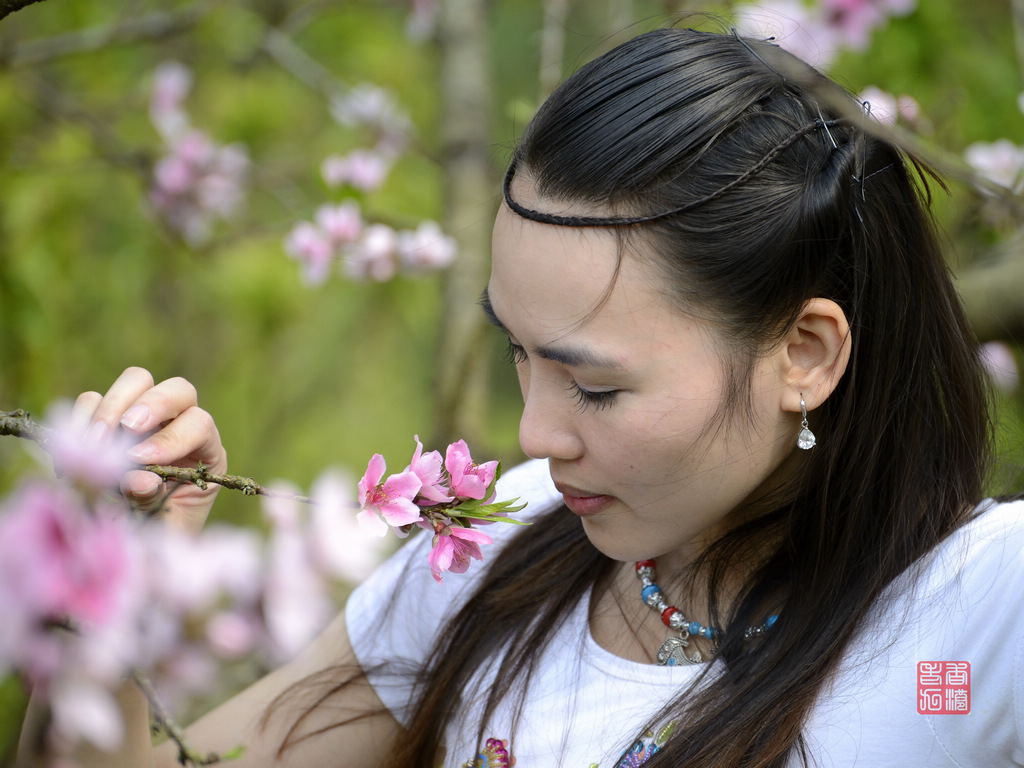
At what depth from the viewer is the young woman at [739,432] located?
747mm

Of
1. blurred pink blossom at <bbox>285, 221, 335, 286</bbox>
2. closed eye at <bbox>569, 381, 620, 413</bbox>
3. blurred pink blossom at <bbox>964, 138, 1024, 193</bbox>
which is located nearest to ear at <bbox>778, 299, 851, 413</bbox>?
closed eye at <bbox>569, 381, 620, 413</bbox>

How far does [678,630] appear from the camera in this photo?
882 millimetres

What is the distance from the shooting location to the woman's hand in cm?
67

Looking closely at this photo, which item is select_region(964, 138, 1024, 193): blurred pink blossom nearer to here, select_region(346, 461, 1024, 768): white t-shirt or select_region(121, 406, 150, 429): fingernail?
select_region(346, 461, 1024, 768): white t-shirt

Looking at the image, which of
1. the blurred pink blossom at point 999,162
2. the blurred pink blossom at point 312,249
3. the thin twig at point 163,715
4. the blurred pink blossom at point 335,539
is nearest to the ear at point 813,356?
the blurred pink blossom at point 335,539

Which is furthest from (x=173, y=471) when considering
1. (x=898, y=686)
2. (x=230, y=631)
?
(x=898, y=686)

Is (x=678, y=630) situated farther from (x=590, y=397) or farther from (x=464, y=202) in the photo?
(x=464, y=202)

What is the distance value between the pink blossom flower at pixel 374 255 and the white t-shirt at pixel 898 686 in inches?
35.4

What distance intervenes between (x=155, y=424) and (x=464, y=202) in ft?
3.87

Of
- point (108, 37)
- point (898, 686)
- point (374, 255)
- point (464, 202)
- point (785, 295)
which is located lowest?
point (898, 686)

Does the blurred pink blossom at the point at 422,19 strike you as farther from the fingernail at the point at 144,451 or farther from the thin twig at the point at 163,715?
the thin twig at the point at 163,715

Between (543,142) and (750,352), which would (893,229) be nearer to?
(750,352)

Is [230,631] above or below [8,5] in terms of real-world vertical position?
below

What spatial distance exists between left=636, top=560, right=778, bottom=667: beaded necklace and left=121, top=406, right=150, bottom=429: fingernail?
50 centimetres
